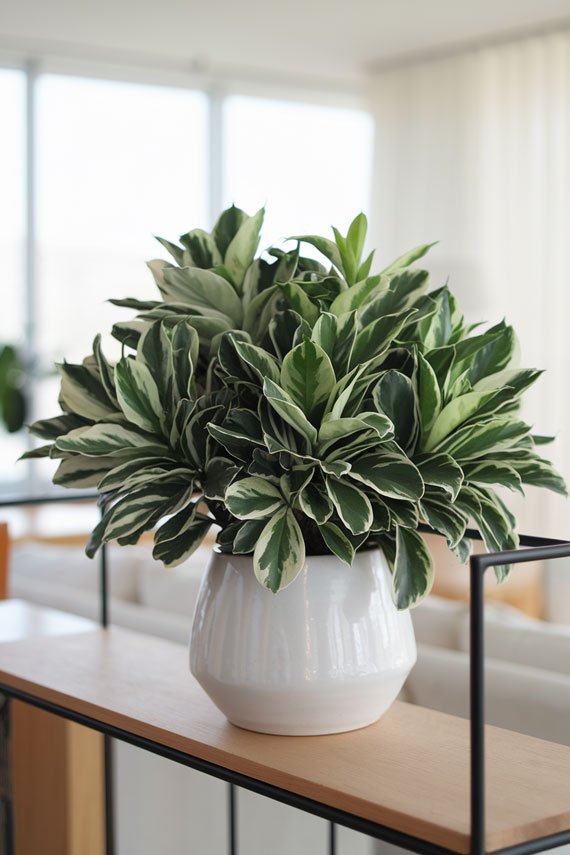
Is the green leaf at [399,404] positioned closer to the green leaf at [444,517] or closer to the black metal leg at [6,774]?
the green leaf at [444,517]

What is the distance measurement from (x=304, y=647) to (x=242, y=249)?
1.21ft

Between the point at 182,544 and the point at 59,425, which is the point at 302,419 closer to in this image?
the point at 182,544

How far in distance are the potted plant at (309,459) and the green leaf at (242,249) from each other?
0.03 meters

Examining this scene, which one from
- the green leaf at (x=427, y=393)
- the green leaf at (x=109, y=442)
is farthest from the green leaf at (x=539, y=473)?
the green leaf at (x=109, y=442)

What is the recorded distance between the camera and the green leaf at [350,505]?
91 cm

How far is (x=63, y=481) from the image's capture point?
1.09 m

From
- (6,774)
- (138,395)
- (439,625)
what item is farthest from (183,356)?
(6,774)

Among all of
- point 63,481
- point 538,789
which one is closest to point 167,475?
point 63,481

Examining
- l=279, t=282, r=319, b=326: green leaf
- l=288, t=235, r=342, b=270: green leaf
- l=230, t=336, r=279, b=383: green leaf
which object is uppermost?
l=288, t=235, r=342, b=270: green leaf

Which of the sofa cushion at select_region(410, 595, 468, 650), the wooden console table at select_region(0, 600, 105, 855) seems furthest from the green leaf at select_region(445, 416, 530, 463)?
the sofa cushion at select_region(410, 595, 468, 650)

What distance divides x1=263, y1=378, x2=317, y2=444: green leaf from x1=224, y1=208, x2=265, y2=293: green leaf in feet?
0.65

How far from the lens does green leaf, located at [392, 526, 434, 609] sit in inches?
37.7

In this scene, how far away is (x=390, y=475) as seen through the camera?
94cm

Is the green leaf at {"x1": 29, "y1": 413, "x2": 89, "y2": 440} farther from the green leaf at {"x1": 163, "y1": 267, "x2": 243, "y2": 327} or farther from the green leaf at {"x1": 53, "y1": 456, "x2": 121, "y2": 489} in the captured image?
Result: the green leaf at {"x1": 163, "y1": 267, "x2": 243, "y2": 327}
